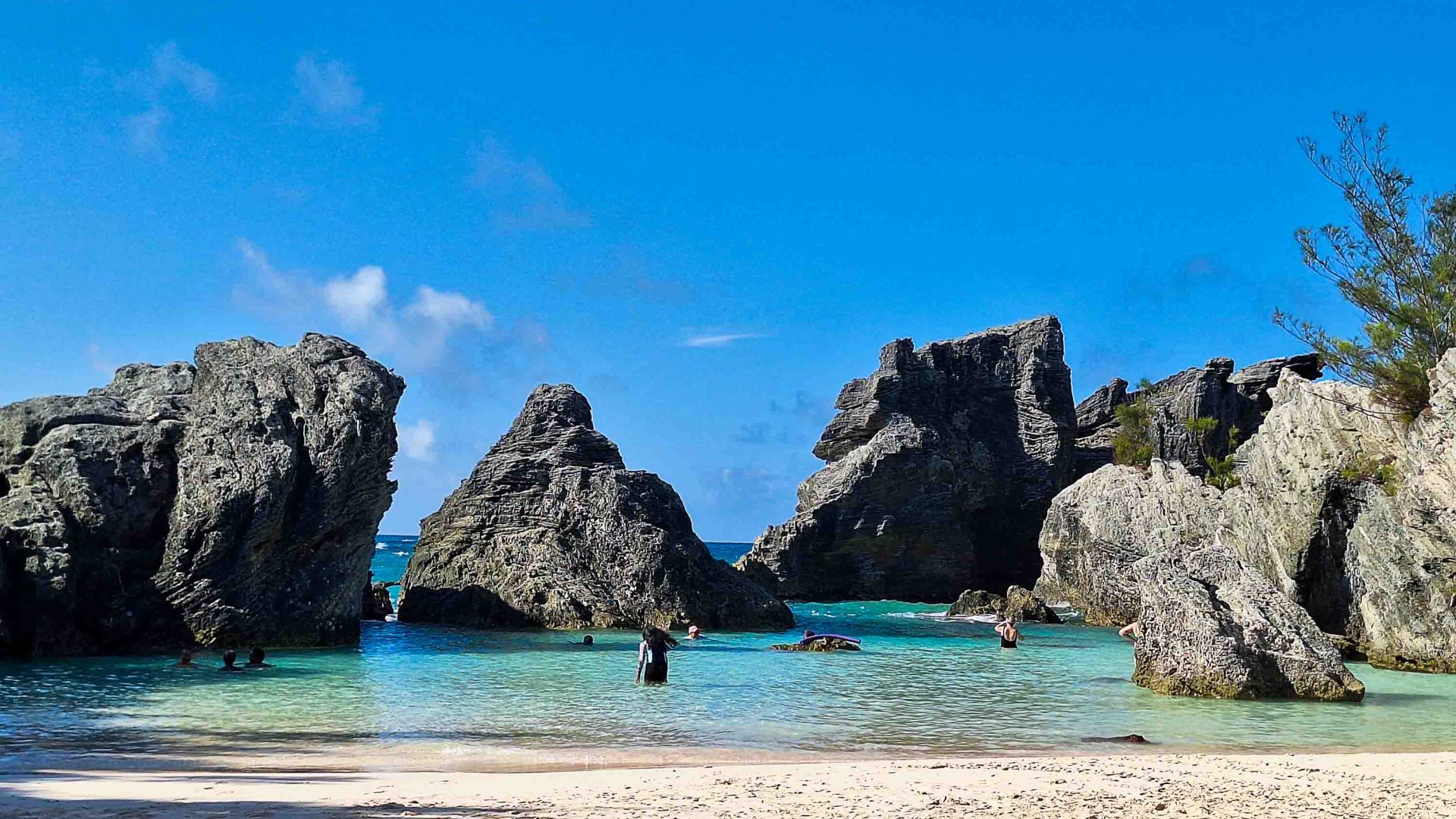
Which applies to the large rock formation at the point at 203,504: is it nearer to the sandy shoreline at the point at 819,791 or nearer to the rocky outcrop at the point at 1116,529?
the sandy shoreline at the point at 819,791

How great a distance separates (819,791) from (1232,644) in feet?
39.5

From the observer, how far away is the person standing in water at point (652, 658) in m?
21.7

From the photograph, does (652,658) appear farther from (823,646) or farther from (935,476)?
(935,476)

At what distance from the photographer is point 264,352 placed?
101ft

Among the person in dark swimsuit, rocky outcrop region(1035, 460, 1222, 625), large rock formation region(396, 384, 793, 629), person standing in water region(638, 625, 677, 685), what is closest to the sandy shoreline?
person standing in water region(638, 625, 677, 685)

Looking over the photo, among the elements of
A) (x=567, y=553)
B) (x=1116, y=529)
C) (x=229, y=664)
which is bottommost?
(x=229, y=664)

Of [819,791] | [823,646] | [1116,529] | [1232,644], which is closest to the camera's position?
[819,791]

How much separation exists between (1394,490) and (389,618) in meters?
32.3

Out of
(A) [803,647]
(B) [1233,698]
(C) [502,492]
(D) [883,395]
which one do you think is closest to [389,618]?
(C) [502,492]

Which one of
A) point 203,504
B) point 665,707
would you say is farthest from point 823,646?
point 203,504

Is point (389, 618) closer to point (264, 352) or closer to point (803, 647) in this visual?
point (264, 352)

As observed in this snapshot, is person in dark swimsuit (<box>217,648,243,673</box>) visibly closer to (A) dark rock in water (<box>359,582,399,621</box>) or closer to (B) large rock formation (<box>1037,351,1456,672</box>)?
(A) dark rock in water (<box>359,582,399,621</box>)

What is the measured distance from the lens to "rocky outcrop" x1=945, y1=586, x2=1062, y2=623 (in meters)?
43.7

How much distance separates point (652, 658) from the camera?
22.0 m
